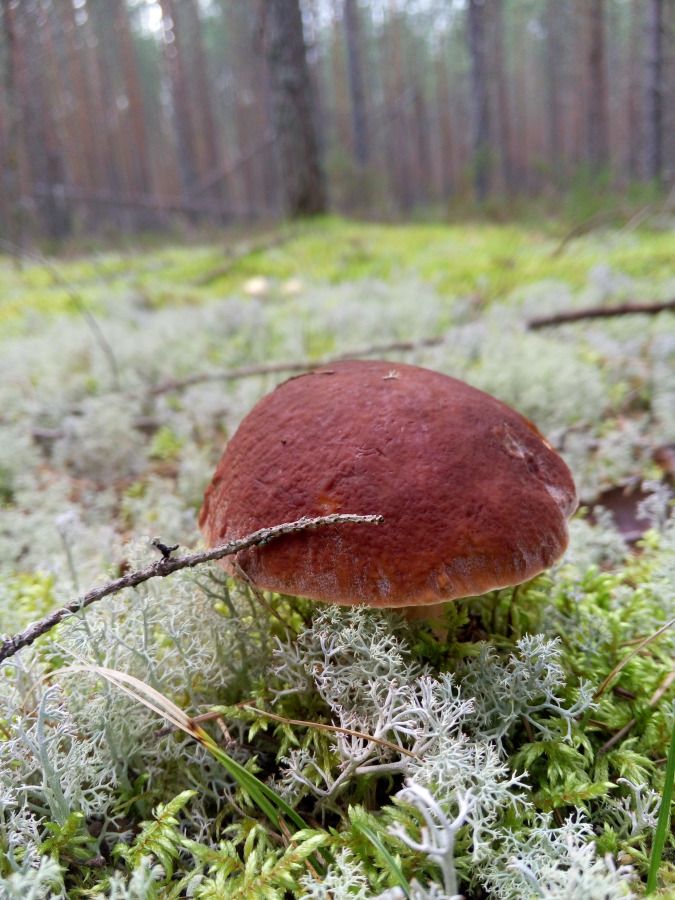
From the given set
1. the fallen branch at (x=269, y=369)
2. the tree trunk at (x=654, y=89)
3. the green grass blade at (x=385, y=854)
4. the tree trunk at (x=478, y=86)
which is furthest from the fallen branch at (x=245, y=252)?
the tree trunk at (x=478, y=86)

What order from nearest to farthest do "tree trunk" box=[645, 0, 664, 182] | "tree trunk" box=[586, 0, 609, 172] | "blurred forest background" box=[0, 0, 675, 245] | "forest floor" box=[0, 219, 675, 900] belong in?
"forest floor" box=[0, 219, 675, 900], "blurred forest background" box=[0, 0, 675, 245], "tree trunk" box=[645, 0, 664, 182], "tree trunk" box=[586, 0, 609, 172]

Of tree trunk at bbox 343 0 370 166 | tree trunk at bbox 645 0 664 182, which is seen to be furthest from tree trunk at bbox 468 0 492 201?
tree trunk at bbox 343 0 370 166

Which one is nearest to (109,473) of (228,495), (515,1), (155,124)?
(228,495)

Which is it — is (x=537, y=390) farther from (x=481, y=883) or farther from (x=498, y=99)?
(x=498, y=99)

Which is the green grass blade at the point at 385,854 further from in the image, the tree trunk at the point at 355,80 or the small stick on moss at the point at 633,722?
the tree trunk at the point at 355,80

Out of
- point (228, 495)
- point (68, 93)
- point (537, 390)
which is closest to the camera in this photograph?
point (228, 495)

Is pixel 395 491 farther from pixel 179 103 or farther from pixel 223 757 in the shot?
pixel 179 103

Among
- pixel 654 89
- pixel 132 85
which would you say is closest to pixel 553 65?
pixel 132 85

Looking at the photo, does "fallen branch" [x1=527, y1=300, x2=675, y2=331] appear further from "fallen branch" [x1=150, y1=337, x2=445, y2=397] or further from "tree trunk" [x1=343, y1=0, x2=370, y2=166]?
"tree trunk" [x1=343, y1=0, x2=370, y2=166]
